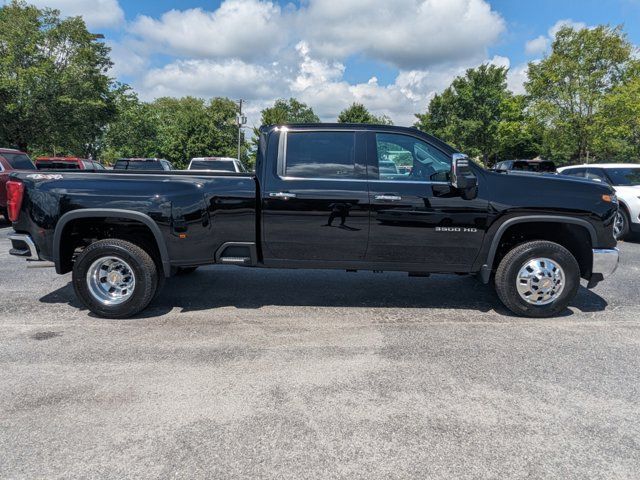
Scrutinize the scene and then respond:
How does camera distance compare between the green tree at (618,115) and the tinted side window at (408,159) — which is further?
the green tree at (618,115)

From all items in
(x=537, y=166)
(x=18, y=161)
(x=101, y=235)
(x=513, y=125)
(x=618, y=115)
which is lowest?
(x=101, y=235)

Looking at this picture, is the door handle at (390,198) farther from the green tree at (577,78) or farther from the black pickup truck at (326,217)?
the green tree at (577,78)

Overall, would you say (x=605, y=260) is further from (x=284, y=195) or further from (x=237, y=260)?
(x=237, y=260)

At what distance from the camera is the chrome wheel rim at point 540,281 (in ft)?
15.1

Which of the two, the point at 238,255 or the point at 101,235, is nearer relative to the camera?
the point at 238,255

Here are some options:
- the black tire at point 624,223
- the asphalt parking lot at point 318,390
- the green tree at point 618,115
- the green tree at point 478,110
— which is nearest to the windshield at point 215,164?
the asphalt parking lot at point 318,390

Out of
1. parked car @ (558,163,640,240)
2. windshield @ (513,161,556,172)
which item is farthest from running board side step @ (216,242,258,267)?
windshield @ (513,161,556,172)

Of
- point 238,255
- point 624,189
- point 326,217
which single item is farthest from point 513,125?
point 238,255

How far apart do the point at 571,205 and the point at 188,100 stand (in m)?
83.8

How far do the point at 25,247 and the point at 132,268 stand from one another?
1.18 m

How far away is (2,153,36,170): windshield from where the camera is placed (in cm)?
1127

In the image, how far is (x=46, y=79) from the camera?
2359 centimetres

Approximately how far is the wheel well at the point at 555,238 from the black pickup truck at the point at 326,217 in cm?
5

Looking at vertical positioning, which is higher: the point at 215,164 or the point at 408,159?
the point at 215,164
